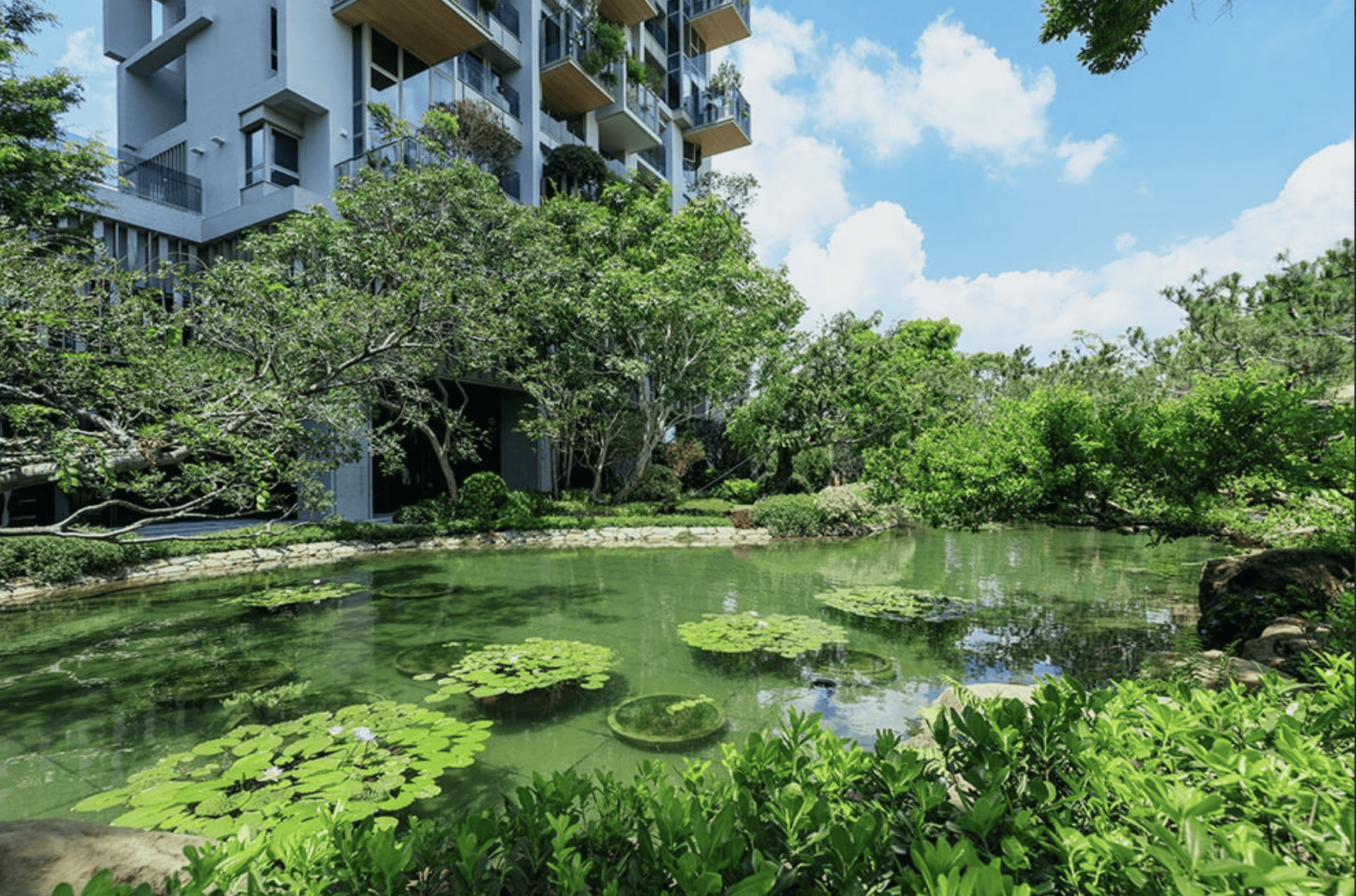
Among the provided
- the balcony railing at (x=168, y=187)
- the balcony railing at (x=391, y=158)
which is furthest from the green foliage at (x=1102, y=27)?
the balcony railing at (x=168, y=187)

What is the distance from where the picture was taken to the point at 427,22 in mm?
15125

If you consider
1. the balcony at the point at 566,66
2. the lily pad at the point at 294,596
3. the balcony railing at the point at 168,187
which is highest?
the balcony at the point at 566,66

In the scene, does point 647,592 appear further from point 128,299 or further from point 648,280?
point 648,280

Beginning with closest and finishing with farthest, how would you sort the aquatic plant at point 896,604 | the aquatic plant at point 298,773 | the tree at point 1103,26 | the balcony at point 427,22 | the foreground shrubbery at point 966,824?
the foreground shrubbery at point 966,824
the aquatic plant at point 298,773
the tree at point 1103,26
the aquatic plant at point 896,604
the balcony at point 427,22

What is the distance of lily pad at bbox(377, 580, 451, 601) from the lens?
7.77 m

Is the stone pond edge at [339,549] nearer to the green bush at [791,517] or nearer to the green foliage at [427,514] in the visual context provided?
the green bush at [791,517]

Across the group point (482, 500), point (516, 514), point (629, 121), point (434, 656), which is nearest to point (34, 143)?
point (482, 500)

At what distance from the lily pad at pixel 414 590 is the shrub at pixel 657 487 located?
8225 mm

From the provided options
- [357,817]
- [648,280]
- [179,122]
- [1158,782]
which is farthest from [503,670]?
[179,122]

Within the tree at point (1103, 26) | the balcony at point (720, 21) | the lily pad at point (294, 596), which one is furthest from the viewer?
the balcony at point (720, 21)

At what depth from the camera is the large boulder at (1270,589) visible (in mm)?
4461

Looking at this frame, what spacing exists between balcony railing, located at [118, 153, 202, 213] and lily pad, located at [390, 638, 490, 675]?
601 inches

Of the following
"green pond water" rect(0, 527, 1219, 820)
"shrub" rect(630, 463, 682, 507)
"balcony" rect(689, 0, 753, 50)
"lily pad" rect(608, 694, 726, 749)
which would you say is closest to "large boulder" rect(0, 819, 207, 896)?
"green pond water" rect(0, 527, 1219, 820)

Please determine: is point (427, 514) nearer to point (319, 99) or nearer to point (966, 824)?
→ point (319, 99)
